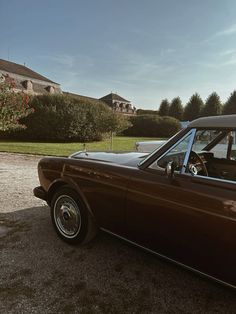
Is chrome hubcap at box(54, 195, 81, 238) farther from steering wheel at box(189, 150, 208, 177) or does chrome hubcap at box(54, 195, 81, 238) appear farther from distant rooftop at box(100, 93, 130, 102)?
distant rooftop at box(100, 93, 130, 102)

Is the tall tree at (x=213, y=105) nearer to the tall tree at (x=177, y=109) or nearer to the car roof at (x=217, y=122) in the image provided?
the tall tree at (x=177, y=109)

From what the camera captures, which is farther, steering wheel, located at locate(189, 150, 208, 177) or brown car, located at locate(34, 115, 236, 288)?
steering wheel, located at locate(189, 150, 208, 177)

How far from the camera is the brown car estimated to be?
2.15 meters

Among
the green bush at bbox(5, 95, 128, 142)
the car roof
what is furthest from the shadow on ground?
the green bush at bbox(5, 95, 128, 142)

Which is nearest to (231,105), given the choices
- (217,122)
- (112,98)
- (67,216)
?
(112,98)

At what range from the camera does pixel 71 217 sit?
11.4 ft

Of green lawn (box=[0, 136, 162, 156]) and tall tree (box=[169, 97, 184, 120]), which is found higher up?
tall tree (box=[169, 97, 184, 120])

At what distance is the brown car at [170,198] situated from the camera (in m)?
2.15

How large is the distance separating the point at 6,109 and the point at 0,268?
289 inches

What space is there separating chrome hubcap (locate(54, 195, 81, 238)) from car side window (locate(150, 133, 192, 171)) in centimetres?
126

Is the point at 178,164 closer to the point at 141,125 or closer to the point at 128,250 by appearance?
the point at 128,250

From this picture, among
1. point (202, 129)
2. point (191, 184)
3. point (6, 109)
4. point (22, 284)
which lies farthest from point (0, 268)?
point (6, 109)

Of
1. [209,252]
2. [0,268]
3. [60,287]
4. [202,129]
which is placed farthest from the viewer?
[0,268]

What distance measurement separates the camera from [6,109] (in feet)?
30.5
